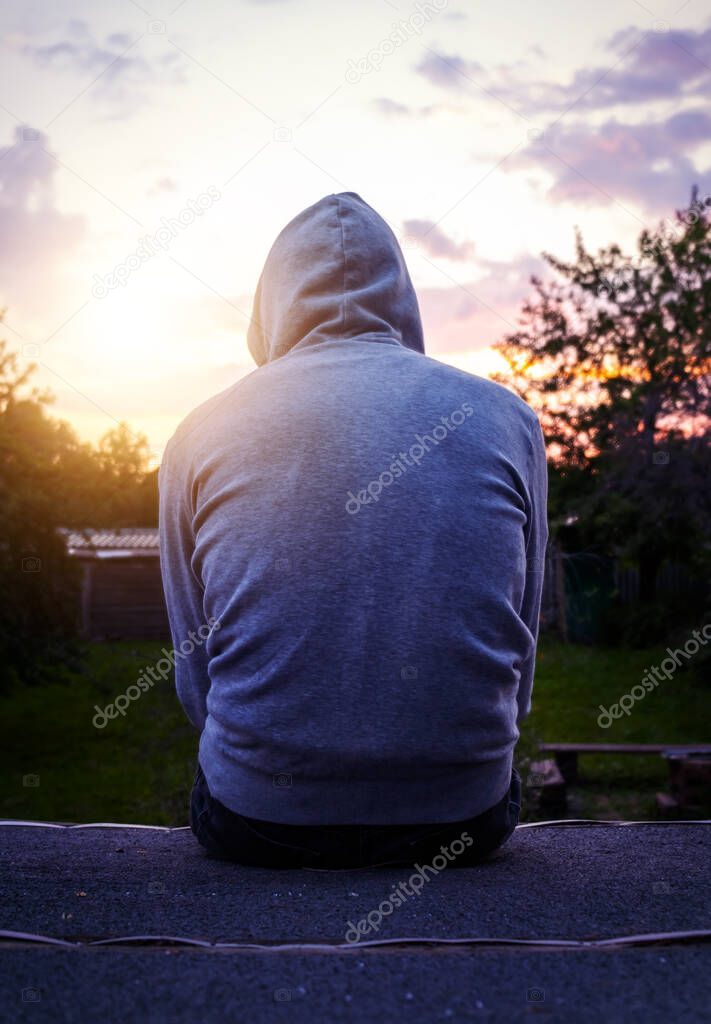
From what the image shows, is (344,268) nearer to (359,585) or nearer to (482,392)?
(482,392)

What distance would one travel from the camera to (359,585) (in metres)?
1.63

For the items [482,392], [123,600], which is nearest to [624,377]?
[123,600]

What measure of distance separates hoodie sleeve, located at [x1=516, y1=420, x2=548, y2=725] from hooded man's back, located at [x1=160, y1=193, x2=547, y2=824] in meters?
0.01

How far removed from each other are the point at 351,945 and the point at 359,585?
0.60 meters

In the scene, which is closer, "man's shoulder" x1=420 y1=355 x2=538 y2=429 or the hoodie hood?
"man's shoulder" x1=420 y1=355 x2=538 y2=429

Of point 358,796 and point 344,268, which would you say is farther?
point 344,268

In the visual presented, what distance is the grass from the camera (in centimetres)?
713

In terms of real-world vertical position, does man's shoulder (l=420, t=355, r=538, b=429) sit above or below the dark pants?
above

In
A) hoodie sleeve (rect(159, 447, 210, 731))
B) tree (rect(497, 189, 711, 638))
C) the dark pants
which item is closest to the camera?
the dark pants

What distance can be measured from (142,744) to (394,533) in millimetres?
8911

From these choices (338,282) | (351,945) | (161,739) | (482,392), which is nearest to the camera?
(351,945)

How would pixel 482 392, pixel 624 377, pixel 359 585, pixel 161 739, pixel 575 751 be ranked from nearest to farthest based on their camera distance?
pixel 359 585
pixel 482 392
pixel 575 751
pixel 161 739
pixel 624 377

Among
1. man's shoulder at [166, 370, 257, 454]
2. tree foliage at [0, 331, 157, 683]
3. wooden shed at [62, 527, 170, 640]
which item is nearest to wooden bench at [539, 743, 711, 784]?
tree foliage at [0, 331, 157, 683]

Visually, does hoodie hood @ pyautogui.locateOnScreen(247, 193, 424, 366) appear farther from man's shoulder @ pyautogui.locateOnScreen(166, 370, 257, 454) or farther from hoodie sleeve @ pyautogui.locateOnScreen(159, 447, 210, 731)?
hoodie sleeve @ pyautogui.locateOnScreen(159, 447, 210, 731)
